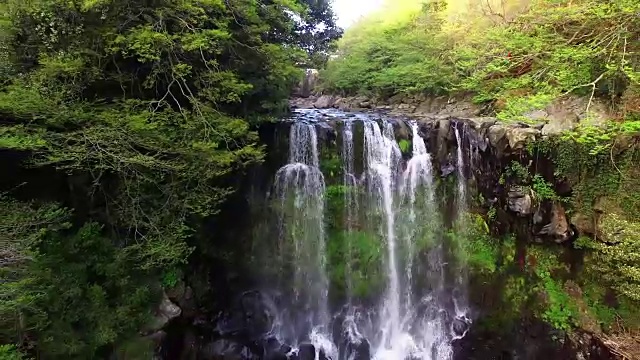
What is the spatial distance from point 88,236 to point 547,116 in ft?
32.8

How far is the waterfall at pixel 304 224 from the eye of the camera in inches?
372

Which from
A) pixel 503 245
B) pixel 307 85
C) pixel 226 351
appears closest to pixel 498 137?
pixel 503 245

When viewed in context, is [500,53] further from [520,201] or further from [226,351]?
[226,351]

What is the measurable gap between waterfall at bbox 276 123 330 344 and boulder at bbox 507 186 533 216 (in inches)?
178

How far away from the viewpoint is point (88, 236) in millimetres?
6031

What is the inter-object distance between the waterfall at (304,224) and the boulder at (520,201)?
14.9 feet

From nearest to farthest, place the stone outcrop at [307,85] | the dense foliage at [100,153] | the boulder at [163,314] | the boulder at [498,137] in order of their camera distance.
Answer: the dense foliage at [100,153]
the boulder at [163,314]
the boulder at [498,137]
the stone outcrop at [307,85]

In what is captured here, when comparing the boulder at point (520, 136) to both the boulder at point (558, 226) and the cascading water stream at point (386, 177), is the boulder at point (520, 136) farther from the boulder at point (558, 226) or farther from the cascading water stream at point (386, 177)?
the cascading water stream at point (386, 177)

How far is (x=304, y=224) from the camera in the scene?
380 inches

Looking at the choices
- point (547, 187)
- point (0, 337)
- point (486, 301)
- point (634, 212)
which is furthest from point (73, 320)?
point (634, 212)

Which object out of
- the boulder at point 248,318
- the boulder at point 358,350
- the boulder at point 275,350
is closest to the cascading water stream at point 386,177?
the boulder at point 358,350

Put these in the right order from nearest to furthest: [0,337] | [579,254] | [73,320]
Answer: [0,337]
[73,320]
[579,254]

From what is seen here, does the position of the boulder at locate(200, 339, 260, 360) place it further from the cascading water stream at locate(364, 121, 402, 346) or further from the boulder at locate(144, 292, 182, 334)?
the cascading water stream at locate(364, 121, 402, 346)

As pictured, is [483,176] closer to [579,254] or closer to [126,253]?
[579,254]
